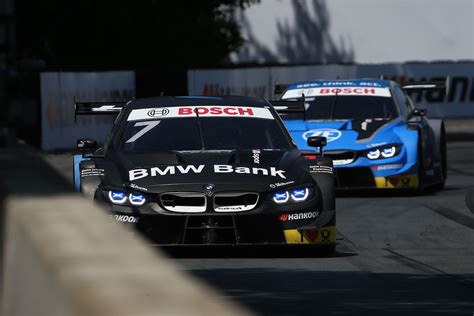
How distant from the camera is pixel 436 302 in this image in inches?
339

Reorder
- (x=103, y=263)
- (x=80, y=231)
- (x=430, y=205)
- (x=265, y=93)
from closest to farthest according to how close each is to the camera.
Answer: (x=103, y=263), (x=80, y=231), (x=430, y=205), (x=265, y=93)

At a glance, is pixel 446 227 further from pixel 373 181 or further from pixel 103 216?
pixel 103 216

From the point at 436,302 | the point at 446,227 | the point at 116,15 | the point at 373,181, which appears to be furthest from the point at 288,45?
the point at 436,302

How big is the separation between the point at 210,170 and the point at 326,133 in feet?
20.8

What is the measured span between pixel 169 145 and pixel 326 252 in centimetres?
170

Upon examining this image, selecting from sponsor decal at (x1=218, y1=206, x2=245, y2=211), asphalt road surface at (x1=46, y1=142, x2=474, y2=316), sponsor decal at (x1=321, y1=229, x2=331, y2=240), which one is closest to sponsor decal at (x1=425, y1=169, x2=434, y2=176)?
asphalt road surface at (x1=46, y1=142, x2=474, y2=316)

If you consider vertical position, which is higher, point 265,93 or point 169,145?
point 169,145

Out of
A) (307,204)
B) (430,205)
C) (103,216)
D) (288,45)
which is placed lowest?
(288,45)

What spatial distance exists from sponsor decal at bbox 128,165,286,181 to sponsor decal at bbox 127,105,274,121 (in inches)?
59.8

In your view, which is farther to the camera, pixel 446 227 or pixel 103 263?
pixel 446 227

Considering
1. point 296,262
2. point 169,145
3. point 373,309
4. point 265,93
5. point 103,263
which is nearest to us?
point 103,263

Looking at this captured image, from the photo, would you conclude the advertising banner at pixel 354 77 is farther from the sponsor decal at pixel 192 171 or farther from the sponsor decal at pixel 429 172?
the sponsor decal at pixel 192 171

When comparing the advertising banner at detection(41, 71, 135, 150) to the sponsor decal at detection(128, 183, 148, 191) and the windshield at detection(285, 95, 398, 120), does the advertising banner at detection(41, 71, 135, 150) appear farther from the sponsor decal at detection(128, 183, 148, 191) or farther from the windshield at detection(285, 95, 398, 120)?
the sponsor decal at detection(128, 183, 148, 191)

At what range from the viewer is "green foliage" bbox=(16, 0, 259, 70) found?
35.3 metres
